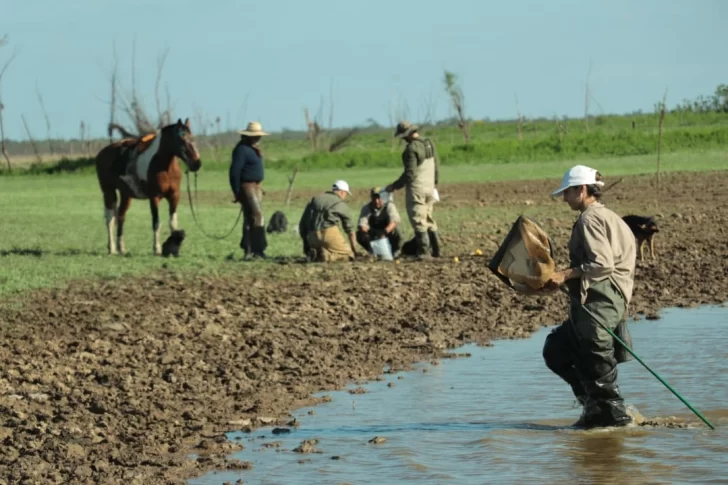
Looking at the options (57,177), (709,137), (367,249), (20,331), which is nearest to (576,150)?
(709,137)

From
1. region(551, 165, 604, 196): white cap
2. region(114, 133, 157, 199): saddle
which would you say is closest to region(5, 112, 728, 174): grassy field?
region(114, 133, 157, 199): saddle

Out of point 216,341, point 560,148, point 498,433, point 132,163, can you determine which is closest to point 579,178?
point 498,433

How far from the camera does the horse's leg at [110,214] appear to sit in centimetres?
1889

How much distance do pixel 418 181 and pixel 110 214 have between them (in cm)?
506

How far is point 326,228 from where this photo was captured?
16.8m

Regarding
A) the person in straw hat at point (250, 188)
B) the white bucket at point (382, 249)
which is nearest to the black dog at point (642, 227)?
the white bucket at point (382, 249)

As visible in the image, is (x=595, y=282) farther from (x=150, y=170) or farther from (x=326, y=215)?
(x=150, y=170)

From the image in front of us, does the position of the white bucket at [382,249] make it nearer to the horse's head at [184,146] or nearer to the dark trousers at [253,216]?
the dark trousers at [253,216]

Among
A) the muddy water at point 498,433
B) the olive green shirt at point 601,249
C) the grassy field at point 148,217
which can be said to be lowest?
the muddy water at point 498,433

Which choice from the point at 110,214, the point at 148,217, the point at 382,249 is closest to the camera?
the point at 382,249

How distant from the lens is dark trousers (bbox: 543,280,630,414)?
7.93 metres

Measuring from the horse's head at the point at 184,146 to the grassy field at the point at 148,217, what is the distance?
1248mm

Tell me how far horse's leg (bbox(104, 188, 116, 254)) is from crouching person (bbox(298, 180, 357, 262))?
328 cm

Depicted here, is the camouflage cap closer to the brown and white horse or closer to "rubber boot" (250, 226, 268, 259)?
"rubber boot" (250, 226, 268, 259)
